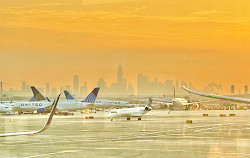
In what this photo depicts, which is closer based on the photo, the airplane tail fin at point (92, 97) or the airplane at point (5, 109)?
the airplane at point (5, 109)

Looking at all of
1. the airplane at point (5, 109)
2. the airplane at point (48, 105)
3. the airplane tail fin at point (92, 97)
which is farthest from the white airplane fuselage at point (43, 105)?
the airplane tail fin at point (92, 97)

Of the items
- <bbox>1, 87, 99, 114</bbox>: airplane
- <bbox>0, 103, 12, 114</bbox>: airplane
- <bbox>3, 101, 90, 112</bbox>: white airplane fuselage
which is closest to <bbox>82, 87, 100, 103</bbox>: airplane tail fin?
<bbox>1, 87, 99, 114</bbox>: airplane

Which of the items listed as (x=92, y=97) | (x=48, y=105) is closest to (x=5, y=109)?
(x=48, y=105)

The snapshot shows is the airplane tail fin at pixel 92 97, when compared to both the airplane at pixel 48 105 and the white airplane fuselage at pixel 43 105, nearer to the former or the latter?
the airplane at pixel 48 105

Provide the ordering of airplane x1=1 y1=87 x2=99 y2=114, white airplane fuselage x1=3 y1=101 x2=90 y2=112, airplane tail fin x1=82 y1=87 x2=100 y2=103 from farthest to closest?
airplane tail fin x1=82 y1=87 x2=100 y2=103, white airplane fuselage x1=3 y1=101 x2=90 y2=112, airplane x1=1 y1=87 x2=99 y2=114

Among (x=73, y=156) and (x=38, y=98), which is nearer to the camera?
(x=73, y=156)

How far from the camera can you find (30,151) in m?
38.0

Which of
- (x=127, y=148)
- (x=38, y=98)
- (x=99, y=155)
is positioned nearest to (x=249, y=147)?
(x=127, y=148)

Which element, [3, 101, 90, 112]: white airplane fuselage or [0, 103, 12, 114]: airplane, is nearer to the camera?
[3, 101, 90, 112]: white airplane fuselage

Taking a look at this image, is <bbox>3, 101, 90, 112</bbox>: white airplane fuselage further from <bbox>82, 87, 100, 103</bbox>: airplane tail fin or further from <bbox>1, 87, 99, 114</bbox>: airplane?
<bbox>82, 87, 100, 103</bbox>: airplane tail fin

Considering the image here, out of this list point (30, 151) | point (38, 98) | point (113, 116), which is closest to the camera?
point (30, 151)

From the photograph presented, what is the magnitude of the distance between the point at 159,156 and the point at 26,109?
134 m

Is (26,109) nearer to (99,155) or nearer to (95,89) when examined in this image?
(95,89)

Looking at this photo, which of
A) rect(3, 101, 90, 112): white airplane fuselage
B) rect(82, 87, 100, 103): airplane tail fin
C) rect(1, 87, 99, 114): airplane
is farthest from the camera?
rect(82, 87, 100, 103): airplane tail fin
